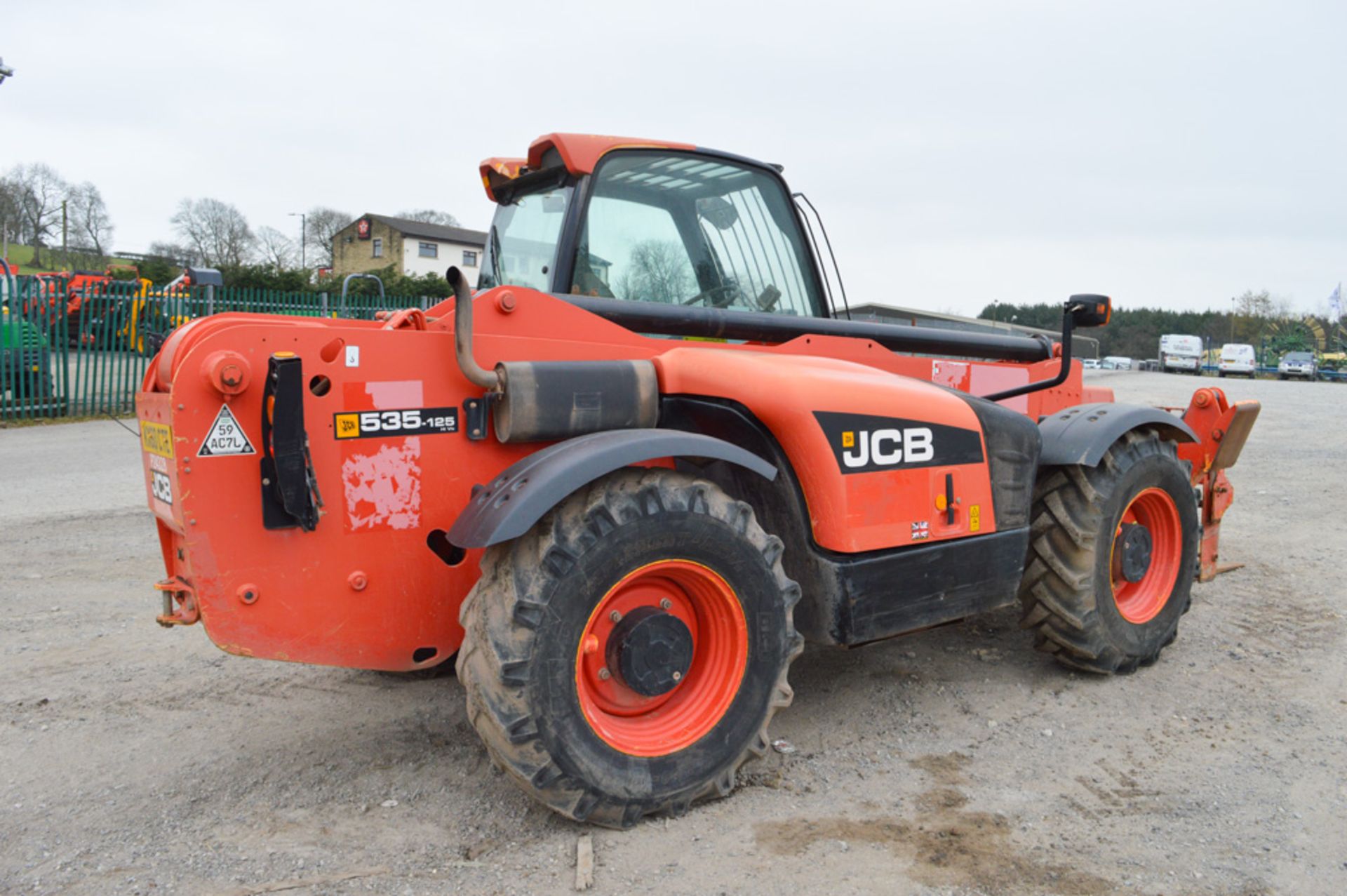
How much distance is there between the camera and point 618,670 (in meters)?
3.17

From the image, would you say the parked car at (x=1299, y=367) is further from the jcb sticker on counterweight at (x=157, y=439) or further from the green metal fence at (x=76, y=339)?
the jcb sticker on counterweight at (x=157, y=439)

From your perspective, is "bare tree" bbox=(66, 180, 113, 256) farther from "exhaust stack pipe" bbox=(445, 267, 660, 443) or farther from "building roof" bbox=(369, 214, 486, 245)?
"exhaust stack pipe" bbox=(445, 267, 660, 443)

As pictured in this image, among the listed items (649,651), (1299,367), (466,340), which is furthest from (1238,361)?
A: (466,340)

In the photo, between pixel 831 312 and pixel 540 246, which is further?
pixel 831 312

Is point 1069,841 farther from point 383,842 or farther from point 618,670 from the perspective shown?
point 383,842

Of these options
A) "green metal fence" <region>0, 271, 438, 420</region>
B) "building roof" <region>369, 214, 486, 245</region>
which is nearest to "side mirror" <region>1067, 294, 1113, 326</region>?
"green metal fence" <region>0, 271, 438, 420</region>

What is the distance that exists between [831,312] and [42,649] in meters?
4.21

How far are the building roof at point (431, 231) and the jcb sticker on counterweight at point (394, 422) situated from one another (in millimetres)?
59415

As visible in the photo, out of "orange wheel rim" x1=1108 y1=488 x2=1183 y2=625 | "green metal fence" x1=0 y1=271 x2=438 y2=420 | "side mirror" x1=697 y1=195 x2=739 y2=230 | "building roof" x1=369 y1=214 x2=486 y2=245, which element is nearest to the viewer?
"side mirror" x1=697 y1=195 x2=739 y2=230

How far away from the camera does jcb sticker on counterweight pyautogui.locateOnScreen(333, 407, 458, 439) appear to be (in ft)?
10.2

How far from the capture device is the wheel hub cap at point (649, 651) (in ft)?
10.3

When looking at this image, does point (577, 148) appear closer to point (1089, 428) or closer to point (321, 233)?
point (1089, 428)

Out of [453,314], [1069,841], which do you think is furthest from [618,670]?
[1069,841]

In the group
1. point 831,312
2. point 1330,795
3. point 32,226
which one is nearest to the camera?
point 1330,795
